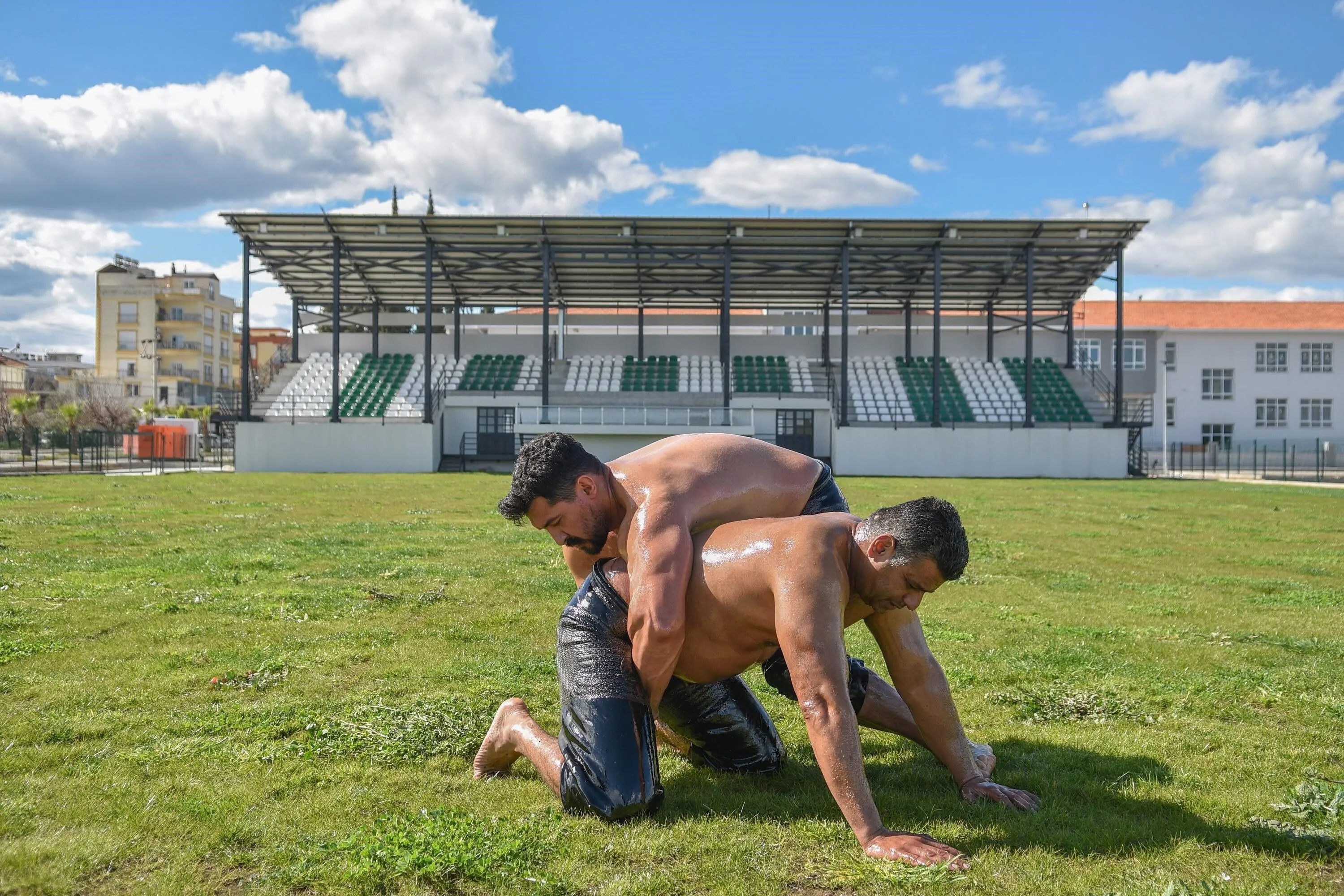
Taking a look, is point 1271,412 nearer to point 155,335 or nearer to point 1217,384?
point 1217,384

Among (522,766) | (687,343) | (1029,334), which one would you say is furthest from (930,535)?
(687,343)

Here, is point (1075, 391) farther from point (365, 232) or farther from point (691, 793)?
point (691, 793)

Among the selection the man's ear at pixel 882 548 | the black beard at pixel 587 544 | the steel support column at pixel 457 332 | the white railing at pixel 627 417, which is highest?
the steel support column at pixel 457 332

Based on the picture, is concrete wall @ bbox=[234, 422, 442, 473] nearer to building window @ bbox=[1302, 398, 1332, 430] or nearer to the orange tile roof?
the orange tile roof

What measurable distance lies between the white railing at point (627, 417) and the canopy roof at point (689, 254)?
590 centimetres

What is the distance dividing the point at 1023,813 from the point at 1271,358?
67761mm

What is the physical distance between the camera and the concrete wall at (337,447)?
37.1 m

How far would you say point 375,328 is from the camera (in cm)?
4588

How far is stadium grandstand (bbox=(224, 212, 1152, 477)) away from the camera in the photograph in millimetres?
37000

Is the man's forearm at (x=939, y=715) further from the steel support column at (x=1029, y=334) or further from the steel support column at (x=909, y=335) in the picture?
the steel support column at (x=909, y=335)

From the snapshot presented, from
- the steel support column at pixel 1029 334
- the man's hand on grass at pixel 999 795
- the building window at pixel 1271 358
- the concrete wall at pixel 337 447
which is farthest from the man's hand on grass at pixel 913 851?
the building window at pixel 1271 358

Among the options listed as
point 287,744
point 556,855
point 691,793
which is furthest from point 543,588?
point 556,855

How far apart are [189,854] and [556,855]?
4.23ft

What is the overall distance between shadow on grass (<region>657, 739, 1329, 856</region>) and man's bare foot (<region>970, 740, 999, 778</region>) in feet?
0.25
